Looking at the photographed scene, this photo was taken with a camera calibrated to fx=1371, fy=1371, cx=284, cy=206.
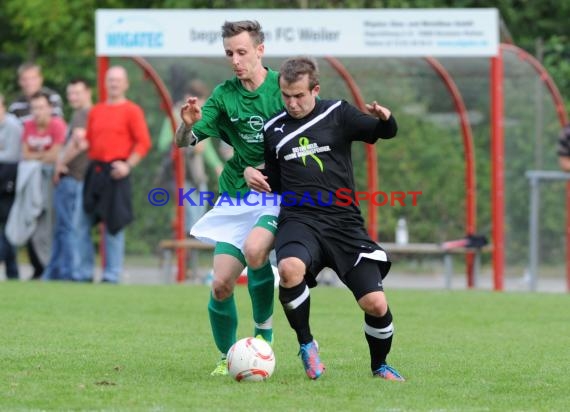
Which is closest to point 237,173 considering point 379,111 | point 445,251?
point 379,111

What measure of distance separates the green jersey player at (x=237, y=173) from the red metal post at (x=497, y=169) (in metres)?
8.52

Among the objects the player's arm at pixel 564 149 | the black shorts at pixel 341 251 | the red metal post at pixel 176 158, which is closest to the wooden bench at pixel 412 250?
the red metal post at pixel 176 158

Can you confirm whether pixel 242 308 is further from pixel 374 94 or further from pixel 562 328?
pixel 374 94

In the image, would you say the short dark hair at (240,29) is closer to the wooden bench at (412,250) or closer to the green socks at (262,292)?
the green socks at (262,292)

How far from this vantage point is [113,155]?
51.4ft

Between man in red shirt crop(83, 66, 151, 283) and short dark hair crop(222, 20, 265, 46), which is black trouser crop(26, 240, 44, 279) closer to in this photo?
man in red shirt crop(83, 66, 151, 283)

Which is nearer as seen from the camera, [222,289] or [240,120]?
[222,289]

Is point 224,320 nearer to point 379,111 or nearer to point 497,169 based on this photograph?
point 379,111

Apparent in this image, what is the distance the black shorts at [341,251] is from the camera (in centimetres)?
759

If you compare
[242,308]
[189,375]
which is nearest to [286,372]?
[189,375]

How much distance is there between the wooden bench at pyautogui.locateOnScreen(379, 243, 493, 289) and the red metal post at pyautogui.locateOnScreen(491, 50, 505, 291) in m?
0.23

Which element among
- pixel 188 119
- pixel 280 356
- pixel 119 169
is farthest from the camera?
pixel 119 169

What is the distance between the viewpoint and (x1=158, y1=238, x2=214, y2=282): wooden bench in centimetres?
1670

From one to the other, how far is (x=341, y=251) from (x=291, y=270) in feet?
1.19
